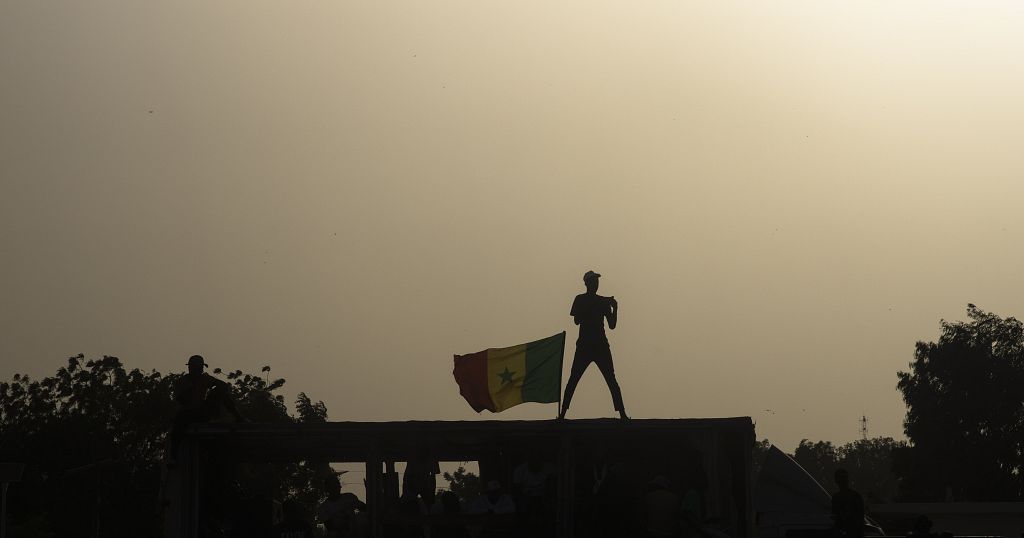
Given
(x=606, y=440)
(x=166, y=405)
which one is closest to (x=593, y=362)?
(x=606, y=440)

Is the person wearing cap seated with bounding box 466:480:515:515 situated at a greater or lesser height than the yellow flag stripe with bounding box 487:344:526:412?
lesser

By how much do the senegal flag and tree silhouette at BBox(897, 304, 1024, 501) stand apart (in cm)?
5768

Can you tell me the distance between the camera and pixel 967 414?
75.2 m

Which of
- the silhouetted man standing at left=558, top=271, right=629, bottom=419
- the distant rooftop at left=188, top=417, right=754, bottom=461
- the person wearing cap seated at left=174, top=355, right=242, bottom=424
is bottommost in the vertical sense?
the distant rooftop at left=188, top=417, right=754, bottom=461

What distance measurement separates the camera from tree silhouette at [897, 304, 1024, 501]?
73.9m

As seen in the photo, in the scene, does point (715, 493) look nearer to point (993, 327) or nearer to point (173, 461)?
point (173, 461)

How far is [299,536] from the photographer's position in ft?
46.8

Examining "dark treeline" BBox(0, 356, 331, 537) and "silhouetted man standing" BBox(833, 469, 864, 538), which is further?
"dark treeline" BBox(0, 356, 331, 537)

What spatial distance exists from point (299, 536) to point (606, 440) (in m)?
3.33

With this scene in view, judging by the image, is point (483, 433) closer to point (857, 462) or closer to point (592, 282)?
point (592, 282)

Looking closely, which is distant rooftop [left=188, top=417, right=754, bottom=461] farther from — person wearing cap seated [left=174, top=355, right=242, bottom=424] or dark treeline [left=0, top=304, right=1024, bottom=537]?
dark treeline [left=0, top=304, right=1024, bottom=537]

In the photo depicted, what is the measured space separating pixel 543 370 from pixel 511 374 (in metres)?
0.60

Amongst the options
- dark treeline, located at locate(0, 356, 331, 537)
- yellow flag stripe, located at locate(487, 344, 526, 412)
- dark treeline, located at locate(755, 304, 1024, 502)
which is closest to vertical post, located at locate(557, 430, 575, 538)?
yellow flag stripe, located at locate(487, 344, 526, 412)

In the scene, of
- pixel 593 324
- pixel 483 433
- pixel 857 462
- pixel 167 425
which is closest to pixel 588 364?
pixel 593 324
